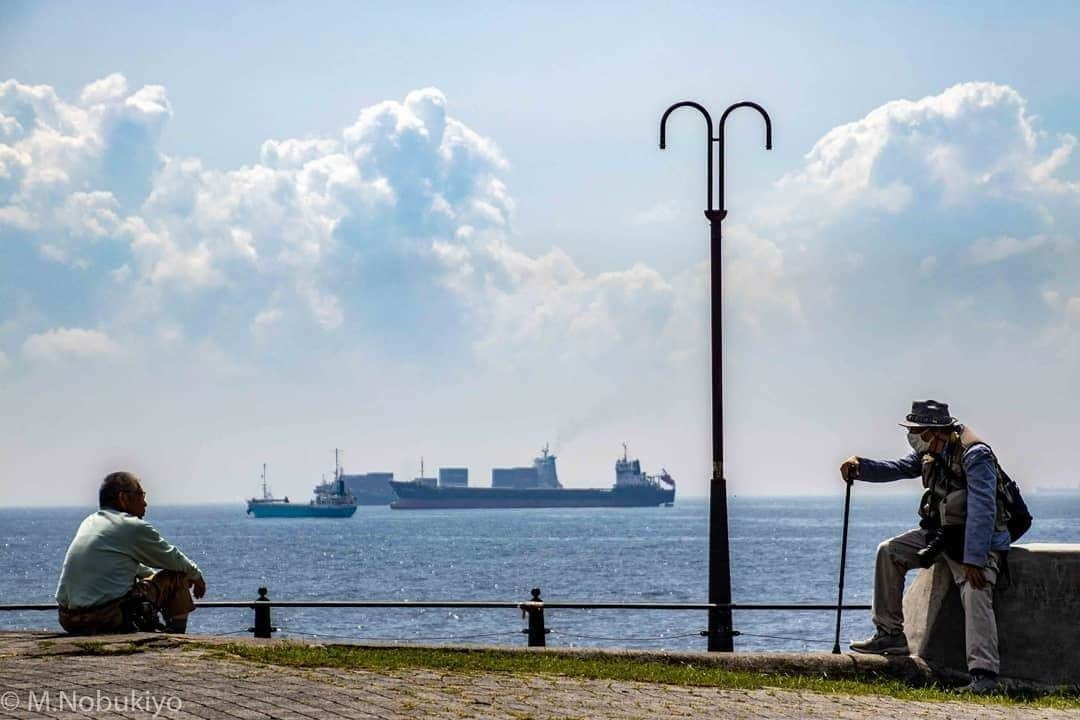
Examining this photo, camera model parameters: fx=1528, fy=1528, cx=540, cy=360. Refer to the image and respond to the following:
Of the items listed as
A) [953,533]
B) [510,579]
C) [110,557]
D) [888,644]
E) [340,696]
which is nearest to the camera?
[340,696]

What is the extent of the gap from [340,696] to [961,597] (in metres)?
4.06

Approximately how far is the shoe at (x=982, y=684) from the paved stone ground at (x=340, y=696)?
69 centimetres

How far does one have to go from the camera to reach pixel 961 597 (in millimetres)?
9266

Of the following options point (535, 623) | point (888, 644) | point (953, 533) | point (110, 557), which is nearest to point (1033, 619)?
point (953, 533)

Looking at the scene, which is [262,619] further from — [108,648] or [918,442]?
[918,442]

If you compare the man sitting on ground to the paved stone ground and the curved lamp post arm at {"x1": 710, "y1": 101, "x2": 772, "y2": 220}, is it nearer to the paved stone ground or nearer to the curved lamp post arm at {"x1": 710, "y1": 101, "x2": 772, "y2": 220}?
the paved stone ground

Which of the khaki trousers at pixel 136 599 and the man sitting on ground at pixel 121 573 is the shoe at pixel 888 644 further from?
the khaki trousers at pixel 136 599

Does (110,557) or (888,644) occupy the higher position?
(110,557)

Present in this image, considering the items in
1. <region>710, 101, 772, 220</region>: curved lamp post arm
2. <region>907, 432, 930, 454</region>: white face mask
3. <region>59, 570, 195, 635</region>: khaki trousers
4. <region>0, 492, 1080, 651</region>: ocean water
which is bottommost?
<region>0, 492, 1080, 651</region>: ocean water

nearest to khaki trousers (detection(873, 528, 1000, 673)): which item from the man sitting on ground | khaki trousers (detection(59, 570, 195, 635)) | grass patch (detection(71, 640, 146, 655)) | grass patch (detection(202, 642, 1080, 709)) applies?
grass patch (detection(202, 642, 1080, 709))

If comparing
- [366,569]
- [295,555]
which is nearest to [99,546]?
[366,569]

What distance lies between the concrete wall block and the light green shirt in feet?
15.0

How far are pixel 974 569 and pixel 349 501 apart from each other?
18929 cm

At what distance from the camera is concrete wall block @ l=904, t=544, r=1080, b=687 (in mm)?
9141
